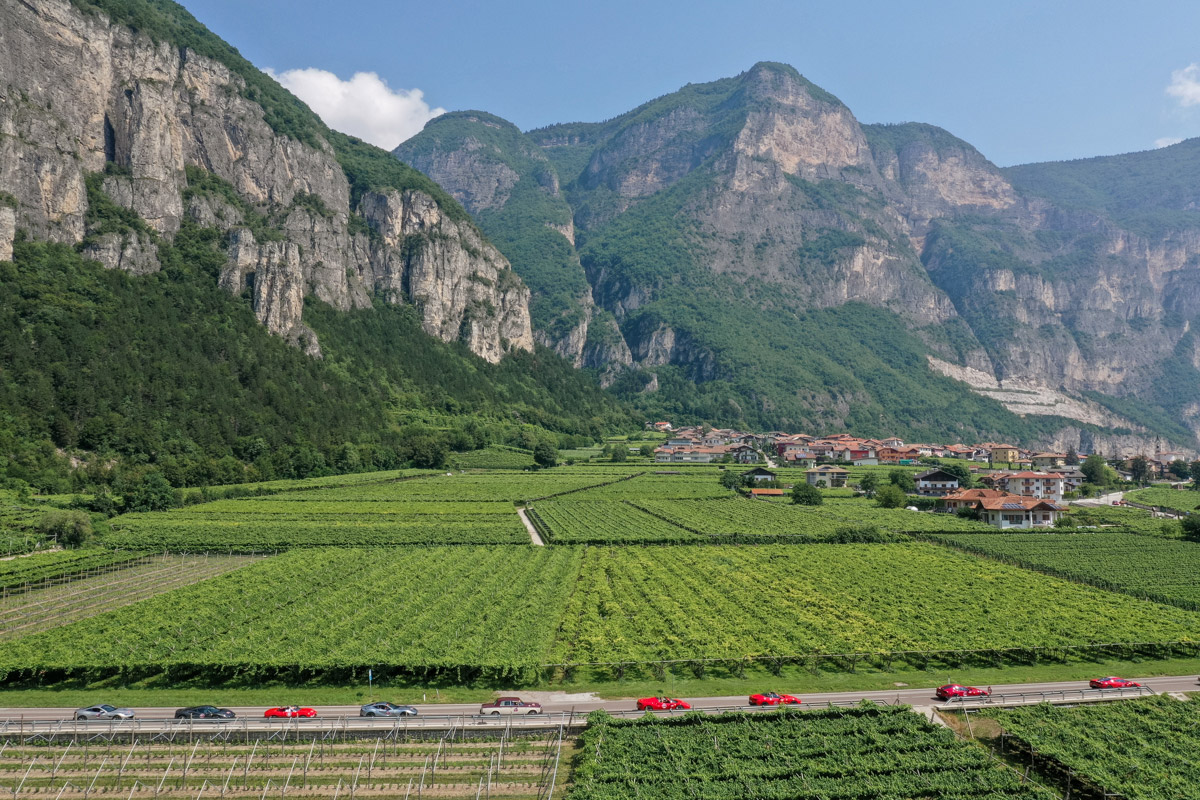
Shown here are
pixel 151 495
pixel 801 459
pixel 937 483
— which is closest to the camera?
pixel 151 495

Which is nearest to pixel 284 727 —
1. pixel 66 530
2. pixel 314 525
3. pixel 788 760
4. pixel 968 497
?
pixel 788 760

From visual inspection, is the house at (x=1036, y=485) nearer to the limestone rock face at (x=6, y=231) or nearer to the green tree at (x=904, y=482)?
the green tree at (x=904, y=482)

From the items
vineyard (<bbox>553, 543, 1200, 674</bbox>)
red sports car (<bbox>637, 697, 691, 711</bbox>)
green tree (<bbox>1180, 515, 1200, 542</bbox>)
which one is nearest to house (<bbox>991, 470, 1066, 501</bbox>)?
green tree (<bbox>1180, 515, 1200, 542</bbox>)

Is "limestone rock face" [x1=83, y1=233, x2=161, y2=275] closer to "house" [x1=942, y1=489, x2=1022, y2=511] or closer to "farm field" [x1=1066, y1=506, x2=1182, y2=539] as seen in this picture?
"house" [x1=942, y1=489, x2=1022, y2=511]

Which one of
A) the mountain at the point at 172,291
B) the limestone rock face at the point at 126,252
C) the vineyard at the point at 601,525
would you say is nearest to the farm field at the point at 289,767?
the vineyard at the point at 601,525

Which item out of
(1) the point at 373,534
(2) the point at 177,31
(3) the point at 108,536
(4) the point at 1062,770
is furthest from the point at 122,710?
(2) the point at 177,31

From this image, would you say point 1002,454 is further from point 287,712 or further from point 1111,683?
point 287,712

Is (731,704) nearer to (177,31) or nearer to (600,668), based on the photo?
(600,668)
